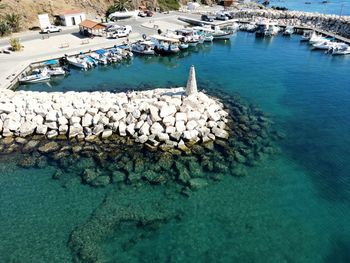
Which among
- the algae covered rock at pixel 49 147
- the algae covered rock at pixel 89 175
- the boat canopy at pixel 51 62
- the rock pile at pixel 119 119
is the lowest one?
the algae covered rock at pixel 89 175

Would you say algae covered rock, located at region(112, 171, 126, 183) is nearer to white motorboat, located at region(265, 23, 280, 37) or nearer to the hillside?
the hillside

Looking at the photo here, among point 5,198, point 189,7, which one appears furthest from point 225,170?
→ point 189,7

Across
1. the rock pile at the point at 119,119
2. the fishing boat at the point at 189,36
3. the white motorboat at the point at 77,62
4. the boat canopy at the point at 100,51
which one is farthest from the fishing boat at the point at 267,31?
the rock pile at the point at 119,119

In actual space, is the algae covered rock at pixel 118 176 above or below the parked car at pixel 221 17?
below

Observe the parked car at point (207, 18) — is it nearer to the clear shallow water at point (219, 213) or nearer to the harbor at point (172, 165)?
the harbor at point (172, 165)

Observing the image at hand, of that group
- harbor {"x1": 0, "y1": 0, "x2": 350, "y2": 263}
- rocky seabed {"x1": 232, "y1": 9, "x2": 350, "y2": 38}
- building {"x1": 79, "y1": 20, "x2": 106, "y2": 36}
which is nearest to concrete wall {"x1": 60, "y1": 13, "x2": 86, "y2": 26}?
building {"x1": 79, "y1": 20, "x2": 106, "y2": 36}
